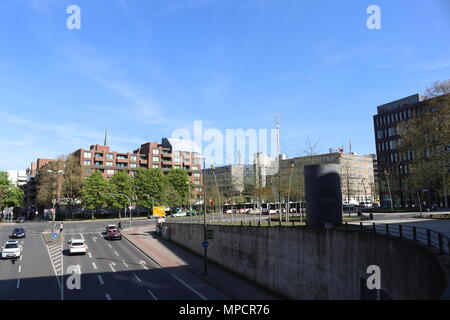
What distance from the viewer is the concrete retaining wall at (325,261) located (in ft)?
41.6

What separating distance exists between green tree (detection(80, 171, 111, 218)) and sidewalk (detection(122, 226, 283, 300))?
39015 mm

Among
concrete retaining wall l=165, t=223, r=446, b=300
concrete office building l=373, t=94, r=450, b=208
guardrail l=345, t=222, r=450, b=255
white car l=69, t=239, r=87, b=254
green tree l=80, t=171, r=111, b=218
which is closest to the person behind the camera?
guardrail l=345, t=222, r=450, b=255

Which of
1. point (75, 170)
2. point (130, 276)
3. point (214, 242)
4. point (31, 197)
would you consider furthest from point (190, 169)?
point (130, 276)

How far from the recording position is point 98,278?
26.0 metres

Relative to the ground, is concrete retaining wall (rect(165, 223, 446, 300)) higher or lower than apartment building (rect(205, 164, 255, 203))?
lower

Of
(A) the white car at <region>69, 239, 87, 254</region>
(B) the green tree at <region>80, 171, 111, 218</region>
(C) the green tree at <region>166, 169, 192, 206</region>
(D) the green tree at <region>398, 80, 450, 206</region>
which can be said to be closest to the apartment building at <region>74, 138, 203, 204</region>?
(C) the green tree at <region>166, 169, 192, 206</region>

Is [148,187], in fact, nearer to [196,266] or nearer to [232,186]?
[232,186]

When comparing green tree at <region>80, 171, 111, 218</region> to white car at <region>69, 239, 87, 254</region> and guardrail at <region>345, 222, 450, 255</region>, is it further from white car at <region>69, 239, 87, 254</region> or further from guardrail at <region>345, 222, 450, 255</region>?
guardrail at <region>345, 222, 450, 255</region>

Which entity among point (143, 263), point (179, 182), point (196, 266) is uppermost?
point (179, 182)

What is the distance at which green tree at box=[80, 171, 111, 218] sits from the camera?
86.7 meters

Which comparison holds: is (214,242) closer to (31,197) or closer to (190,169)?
(190,169)

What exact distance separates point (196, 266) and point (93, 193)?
2486 inches

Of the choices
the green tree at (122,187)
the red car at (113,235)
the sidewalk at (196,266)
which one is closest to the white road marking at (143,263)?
the sidewalk at (196,266)

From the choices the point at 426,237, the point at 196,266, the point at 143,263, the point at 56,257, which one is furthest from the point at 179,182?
the point at 426,237
